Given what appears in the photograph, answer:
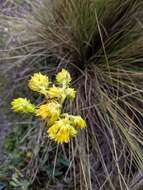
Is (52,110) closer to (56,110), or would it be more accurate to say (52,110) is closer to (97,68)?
(56,110)

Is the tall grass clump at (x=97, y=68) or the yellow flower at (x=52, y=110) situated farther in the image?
the tall grass clump at (x=97, y=68)

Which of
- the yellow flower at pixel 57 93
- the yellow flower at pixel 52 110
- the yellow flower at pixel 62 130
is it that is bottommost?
the yellow flower at pixel 62 130

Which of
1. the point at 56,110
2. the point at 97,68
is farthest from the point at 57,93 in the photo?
the point at 97,68

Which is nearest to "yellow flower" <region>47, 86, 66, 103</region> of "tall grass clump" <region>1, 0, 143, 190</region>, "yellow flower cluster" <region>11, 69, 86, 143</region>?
"yellow flower cluster" <region>11, 69, 86, 143</region>

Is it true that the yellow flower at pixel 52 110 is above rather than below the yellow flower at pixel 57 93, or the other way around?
below

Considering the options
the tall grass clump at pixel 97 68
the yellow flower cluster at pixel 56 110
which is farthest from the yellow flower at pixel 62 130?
the tall grass clump at pixel 97 68

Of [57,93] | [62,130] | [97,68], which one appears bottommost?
[62,130]

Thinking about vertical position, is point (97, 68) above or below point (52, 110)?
above

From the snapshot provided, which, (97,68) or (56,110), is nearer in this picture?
(56,110)

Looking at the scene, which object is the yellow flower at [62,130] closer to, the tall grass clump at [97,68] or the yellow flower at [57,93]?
the yellow flower at [57,93]
